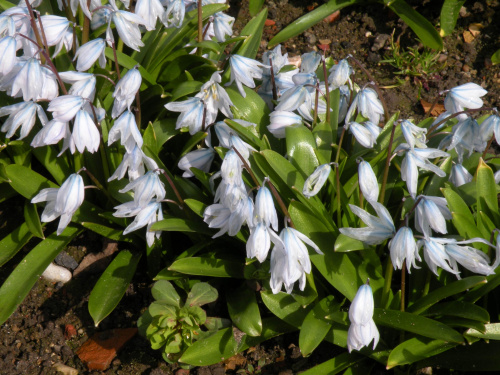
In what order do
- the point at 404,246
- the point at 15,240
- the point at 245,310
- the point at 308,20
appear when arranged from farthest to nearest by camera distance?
the point at 308,20 → the point at 15,240 → the point at 245,310 → the point at 404,246

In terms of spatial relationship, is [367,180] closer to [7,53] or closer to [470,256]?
[470,256]

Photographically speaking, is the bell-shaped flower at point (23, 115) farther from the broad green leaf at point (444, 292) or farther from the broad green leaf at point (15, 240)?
the broad green leaf at point (444, 292)

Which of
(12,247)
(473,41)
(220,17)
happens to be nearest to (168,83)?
(220,17)

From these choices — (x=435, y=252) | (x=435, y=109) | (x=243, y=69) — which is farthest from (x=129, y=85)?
(x=435, y=109)

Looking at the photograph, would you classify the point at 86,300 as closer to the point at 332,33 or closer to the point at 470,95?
the point at 470,95

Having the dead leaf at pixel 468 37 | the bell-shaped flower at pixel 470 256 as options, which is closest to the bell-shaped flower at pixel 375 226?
the bell-shaped flower at pixel 470 256

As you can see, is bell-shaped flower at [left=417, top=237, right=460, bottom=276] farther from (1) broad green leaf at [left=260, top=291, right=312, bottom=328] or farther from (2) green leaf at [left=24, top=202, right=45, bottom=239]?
(2) green leaf at [left=24, top=202, right=45, bottom=239]
